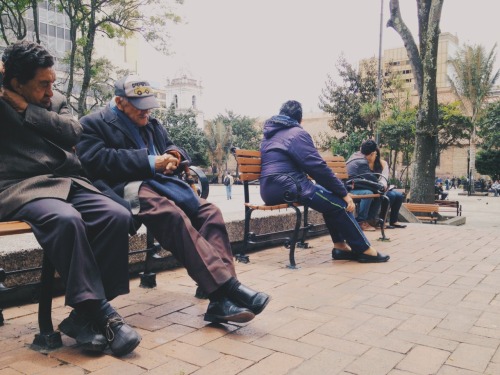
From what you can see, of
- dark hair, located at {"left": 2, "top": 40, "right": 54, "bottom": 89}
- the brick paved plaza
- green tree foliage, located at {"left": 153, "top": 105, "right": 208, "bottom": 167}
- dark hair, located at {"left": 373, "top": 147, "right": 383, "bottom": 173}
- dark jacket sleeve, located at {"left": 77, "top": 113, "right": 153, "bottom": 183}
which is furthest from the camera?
green tree foliage, located at {"left": 153, "top": 105, "right": 208, "bottom": 167}

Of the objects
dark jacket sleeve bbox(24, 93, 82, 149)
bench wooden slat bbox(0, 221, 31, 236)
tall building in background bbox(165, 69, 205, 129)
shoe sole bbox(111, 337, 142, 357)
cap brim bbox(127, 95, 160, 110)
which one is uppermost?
tall building in background bbox(165, 69, 205, 129)

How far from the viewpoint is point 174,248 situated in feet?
8.68

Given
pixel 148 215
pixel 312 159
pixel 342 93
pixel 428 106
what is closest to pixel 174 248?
pixel 148 215

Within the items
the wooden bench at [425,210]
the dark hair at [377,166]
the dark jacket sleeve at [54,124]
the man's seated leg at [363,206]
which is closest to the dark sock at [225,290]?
the dark jacket sleeve at [54,124]

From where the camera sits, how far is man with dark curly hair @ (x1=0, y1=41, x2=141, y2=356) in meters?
2.20

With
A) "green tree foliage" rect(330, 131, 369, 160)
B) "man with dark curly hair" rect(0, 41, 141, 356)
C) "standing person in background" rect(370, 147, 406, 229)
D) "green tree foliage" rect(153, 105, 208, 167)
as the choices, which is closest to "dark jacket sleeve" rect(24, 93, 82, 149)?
"man with dark curly hair" rect(0, 41, 141, 356)

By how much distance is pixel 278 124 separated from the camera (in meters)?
4.48

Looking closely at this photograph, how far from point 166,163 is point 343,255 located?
235 centimetres

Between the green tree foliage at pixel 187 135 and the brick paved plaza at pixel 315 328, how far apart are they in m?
51.1

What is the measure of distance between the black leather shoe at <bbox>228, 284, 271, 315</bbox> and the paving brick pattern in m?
0.13

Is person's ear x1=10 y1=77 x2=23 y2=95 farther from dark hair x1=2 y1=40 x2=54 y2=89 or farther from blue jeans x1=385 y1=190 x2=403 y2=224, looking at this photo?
blue jeans x1=385 y1=190 x2=403 y2=224

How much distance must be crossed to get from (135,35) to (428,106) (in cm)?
1207

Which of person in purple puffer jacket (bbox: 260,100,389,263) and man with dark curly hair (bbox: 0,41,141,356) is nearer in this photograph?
man with dark curly hair (bbox: 0,41,141,356)

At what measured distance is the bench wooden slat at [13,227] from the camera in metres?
2.15
